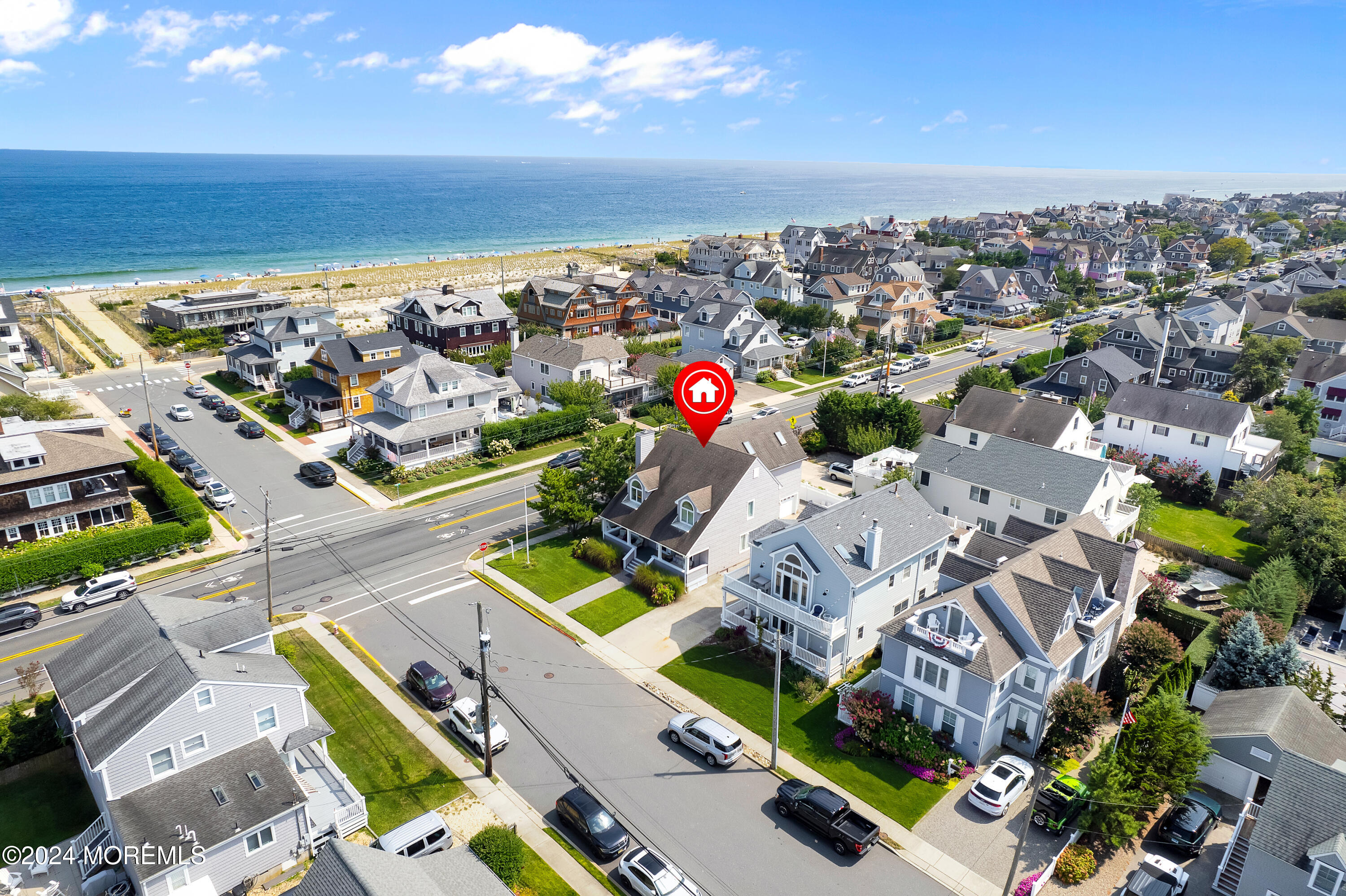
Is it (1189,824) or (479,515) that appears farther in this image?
(479,515)

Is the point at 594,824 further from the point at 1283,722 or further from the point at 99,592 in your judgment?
the point at 99,592

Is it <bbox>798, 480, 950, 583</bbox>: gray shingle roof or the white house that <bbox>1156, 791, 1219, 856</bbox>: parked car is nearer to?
<bbox>798, 480, 950, 583</bbox>: gray shingle roof

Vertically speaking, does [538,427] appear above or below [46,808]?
above

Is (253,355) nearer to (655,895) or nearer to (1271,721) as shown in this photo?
(655,895)

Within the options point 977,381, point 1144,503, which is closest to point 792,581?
point 1144,503

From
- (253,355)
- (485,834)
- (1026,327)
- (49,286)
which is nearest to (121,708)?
(485,834)

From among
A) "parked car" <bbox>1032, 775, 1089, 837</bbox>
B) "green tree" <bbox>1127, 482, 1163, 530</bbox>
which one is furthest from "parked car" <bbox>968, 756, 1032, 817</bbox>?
"green tree" <bbox>1127, 482, 1163, 530</bbox>
